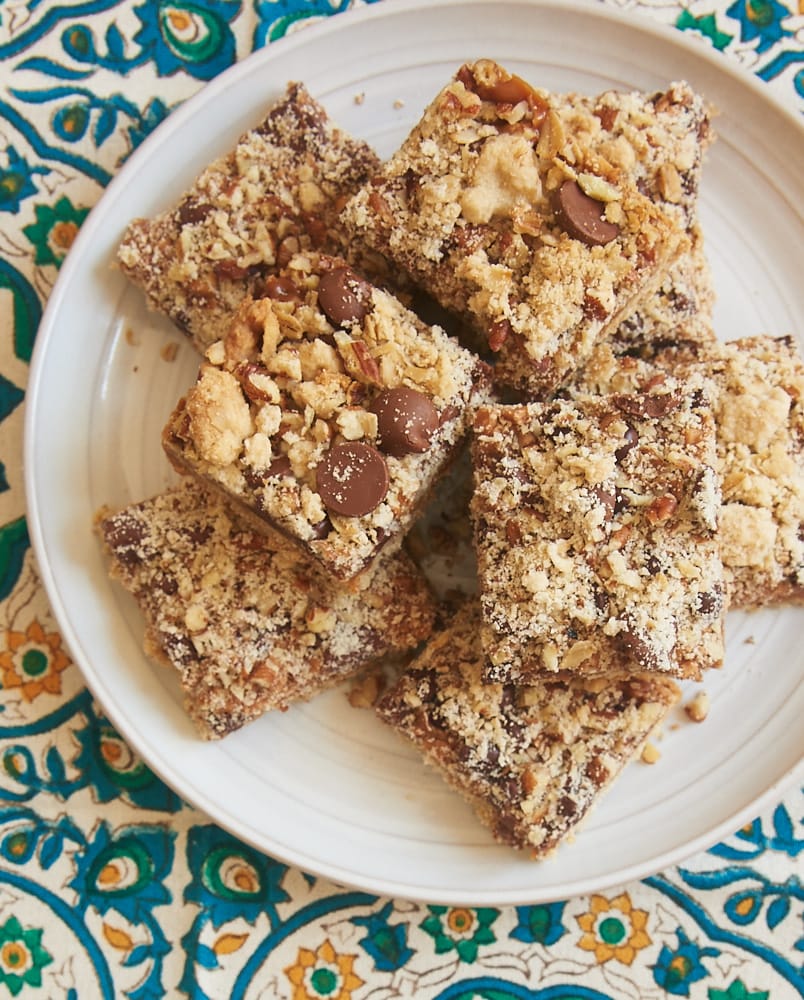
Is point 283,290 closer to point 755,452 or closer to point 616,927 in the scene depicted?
point 755,452

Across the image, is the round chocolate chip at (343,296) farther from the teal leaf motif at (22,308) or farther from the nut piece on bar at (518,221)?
the teal leaf motif at (22,308)

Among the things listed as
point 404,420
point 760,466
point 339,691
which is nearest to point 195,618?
point 339,691

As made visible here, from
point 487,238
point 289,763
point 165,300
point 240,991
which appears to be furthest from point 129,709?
point 487,238

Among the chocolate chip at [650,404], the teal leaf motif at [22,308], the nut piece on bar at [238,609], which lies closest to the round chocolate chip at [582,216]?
the chocolate chip at [650,404]

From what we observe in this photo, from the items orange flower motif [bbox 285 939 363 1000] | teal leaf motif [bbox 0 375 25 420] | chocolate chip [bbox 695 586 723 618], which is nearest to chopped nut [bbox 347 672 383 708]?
orange flower motif [bbox 285 939 363 1000]

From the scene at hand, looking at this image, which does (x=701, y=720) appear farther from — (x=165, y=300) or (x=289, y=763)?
(x=165, y=300)
